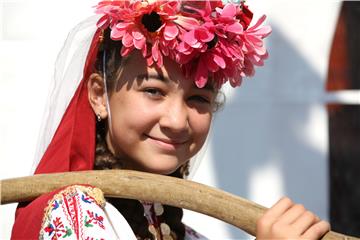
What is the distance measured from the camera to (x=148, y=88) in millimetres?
1616

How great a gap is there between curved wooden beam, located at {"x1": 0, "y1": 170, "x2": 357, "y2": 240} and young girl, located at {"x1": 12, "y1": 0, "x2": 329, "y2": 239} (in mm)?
38

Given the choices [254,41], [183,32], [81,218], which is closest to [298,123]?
→ [254,41]

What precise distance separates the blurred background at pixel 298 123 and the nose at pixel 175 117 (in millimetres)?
1230

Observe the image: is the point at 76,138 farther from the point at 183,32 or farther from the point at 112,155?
the point at 183,32

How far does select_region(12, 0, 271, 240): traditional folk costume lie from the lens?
148cm

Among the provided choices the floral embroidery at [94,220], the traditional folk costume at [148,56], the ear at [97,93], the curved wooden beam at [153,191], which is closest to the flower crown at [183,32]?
the traditional folk costume at [148,56]

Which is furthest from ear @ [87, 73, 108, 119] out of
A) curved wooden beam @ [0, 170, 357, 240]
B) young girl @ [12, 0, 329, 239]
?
curved wooden beam @ [0, 170, 357, 240]

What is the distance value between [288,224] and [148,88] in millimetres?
429

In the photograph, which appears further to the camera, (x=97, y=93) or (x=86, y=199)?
(x=97, y=93)

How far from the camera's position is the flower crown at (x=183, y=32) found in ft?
5.27

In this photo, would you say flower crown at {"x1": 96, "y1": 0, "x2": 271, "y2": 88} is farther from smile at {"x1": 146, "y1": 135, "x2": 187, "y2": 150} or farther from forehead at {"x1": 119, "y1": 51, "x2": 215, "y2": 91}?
smile at {"x1": 146, "y1": 135, "x2": 187, "y2": 150}

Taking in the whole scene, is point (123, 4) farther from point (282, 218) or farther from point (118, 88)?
point (282, 218)

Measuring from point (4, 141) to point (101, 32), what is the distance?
1.10 meters

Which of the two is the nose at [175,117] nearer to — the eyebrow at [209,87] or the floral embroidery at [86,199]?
the eyebrow at [209,87]
